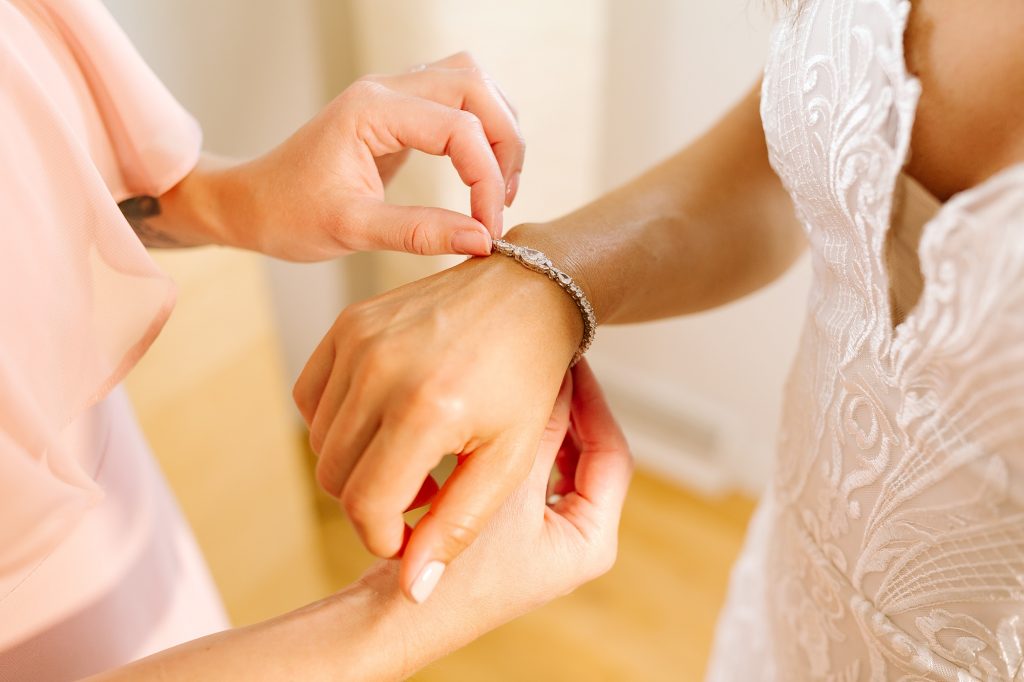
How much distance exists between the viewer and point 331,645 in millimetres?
600

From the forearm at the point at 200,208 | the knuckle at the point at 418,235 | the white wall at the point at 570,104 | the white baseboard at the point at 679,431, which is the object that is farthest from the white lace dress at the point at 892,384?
the white baseboard at the point at 679,431

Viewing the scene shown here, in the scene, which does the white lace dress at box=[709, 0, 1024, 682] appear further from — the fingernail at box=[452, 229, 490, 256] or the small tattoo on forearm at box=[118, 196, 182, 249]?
the small tattoo on forearm at box=[118, 196, 182, 249]

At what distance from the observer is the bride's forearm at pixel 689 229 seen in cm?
74

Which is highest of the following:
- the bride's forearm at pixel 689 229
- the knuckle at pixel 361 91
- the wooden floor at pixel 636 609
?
the knuckle at pixel 361 91

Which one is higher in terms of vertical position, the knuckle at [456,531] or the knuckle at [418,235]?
the knuckle at [418,235]

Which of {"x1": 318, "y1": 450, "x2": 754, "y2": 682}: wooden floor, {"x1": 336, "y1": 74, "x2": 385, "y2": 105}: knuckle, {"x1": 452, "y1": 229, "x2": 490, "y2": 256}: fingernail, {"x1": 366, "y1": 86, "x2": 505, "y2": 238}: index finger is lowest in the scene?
{"x1": 318, "y1": 450, "x2": 754, "y2": 682}: wooden floor

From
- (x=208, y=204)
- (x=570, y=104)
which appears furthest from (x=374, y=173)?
(x=570, y=104)

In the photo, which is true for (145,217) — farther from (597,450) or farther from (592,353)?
(592,353)

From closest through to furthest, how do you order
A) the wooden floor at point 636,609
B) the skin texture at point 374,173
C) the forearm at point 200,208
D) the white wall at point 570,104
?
1. the skin texture at point 374,173
2. the forearm at point 200,208
3. the white wall at point 570,104
4. the wooden floor at point 636,609

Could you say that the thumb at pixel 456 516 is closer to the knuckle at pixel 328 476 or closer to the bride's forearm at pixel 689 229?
the knuckle at pixel 328 476

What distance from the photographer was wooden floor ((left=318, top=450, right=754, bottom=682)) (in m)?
1.71

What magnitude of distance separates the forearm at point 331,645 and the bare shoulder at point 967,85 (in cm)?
47

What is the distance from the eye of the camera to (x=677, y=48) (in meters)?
1.68

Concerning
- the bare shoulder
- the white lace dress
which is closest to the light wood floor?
the white lace dress
